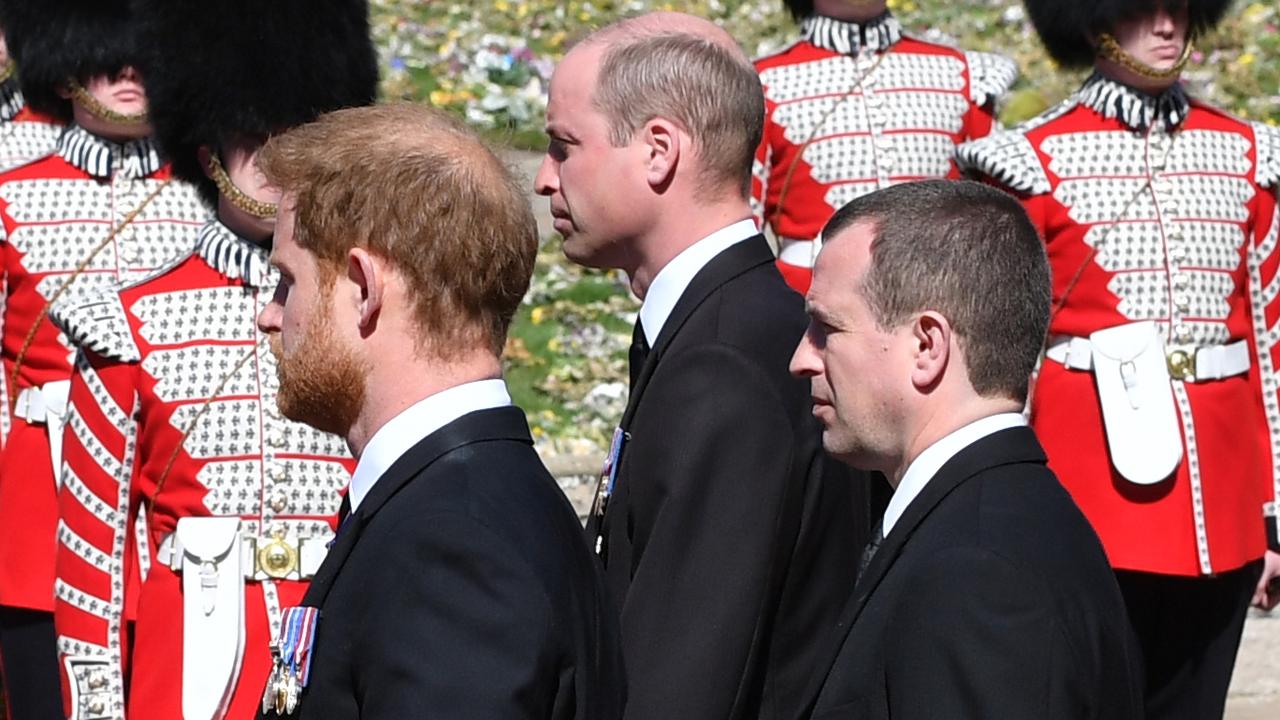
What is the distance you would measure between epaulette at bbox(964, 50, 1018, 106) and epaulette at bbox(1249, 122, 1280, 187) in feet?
3.55

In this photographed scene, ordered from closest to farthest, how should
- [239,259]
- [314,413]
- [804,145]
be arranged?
[314,413] → [239,259] → [804,145]

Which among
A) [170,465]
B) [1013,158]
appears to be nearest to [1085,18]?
[1013,158]

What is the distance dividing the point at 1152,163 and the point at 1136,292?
1.14ft

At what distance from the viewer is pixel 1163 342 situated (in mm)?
5023

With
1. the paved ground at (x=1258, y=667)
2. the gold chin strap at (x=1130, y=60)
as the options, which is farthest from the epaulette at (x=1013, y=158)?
the paved ground at (x=1258, y=667)

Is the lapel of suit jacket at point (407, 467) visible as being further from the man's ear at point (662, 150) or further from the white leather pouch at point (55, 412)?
the white leather pouch at point (55, 412)

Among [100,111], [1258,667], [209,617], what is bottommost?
[1258,667]

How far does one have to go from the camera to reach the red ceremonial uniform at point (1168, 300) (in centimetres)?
500

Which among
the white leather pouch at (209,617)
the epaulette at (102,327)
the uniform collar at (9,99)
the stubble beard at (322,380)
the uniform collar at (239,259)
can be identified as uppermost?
the uniform collar at (9,99)

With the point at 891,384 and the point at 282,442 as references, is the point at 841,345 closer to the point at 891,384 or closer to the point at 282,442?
the point at 891,384

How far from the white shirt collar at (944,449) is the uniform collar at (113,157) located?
2845 millimetres

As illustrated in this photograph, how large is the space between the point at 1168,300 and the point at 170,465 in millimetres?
2516

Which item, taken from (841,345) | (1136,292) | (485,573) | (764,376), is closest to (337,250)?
(485,573)

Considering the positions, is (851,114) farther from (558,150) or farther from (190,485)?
(190,485)
